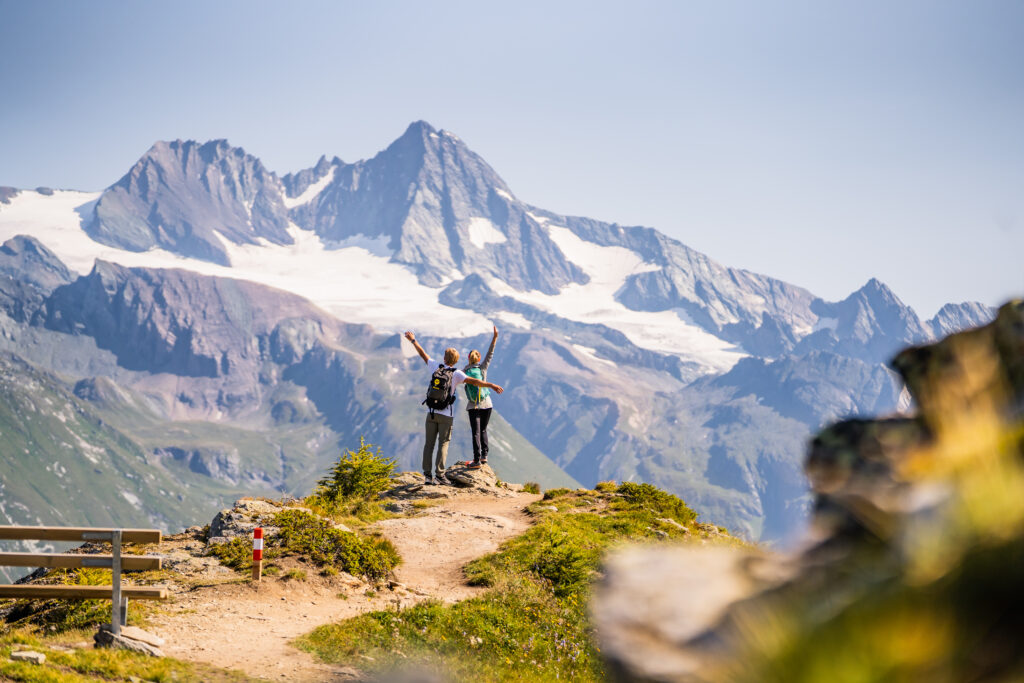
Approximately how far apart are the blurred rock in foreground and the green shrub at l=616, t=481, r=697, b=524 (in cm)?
2419

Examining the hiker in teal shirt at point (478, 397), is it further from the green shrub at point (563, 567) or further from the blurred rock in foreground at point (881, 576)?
the blurred rock in foreground at point (881, 576)

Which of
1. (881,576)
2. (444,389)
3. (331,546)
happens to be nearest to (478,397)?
(444,389)

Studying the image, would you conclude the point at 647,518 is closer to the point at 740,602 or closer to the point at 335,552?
the point at 335,552

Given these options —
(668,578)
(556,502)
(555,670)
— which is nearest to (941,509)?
(668,578)

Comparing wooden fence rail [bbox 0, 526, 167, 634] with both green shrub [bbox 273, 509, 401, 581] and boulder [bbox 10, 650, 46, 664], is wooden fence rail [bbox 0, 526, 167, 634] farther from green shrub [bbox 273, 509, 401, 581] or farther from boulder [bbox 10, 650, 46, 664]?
green shrub [bbox 273, 509, 401, 581]

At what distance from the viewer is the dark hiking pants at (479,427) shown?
2975 centimetres

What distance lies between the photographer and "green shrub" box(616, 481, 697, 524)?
2794cm

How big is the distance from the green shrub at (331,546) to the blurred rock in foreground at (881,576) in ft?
59.1

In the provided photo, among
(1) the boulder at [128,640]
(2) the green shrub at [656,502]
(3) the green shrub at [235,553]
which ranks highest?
(2) the green shrub at [656,502]

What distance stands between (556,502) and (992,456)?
28749 mm

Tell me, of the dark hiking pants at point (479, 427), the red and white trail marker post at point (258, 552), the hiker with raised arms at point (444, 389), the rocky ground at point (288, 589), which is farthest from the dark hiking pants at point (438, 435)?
the red and white trail marker post at point (258, 552)

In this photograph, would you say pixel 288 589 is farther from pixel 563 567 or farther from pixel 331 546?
pixel 563 567

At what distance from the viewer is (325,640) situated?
15836 millimetres

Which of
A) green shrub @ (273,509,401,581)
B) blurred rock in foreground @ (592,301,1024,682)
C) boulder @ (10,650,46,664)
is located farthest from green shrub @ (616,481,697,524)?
blurred rock in foreground @ (592,301,1024,682)
